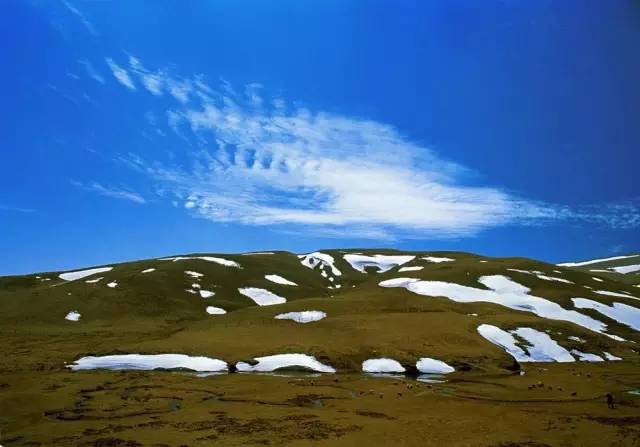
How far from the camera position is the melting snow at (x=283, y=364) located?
171 feet

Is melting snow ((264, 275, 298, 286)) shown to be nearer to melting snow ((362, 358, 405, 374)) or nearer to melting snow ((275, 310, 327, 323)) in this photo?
melting snow ((275, 310, 327, 323))

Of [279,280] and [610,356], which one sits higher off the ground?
[279,280]

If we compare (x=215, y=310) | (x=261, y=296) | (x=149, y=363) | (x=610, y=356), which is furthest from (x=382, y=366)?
(x=261, y=296)

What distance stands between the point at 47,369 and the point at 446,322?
172 ft

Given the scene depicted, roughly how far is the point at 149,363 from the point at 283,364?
48.9ft

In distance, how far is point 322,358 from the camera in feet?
179

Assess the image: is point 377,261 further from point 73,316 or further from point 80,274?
point 73,316

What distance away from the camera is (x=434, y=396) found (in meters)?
36.7

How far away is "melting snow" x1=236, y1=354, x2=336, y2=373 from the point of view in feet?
171

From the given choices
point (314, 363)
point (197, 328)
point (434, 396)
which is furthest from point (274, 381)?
point (197, 328)

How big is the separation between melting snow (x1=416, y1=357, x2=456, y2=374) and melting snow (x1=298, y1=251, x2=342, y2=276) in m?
97.8

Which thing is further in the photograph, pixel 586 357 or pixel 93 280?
pixel 93 280

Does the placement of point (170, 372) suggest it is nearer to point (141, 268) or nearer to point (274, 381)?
point (274, 381)

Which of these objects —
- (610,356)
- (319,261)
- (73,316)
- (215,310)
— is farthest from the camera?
(319,261)
